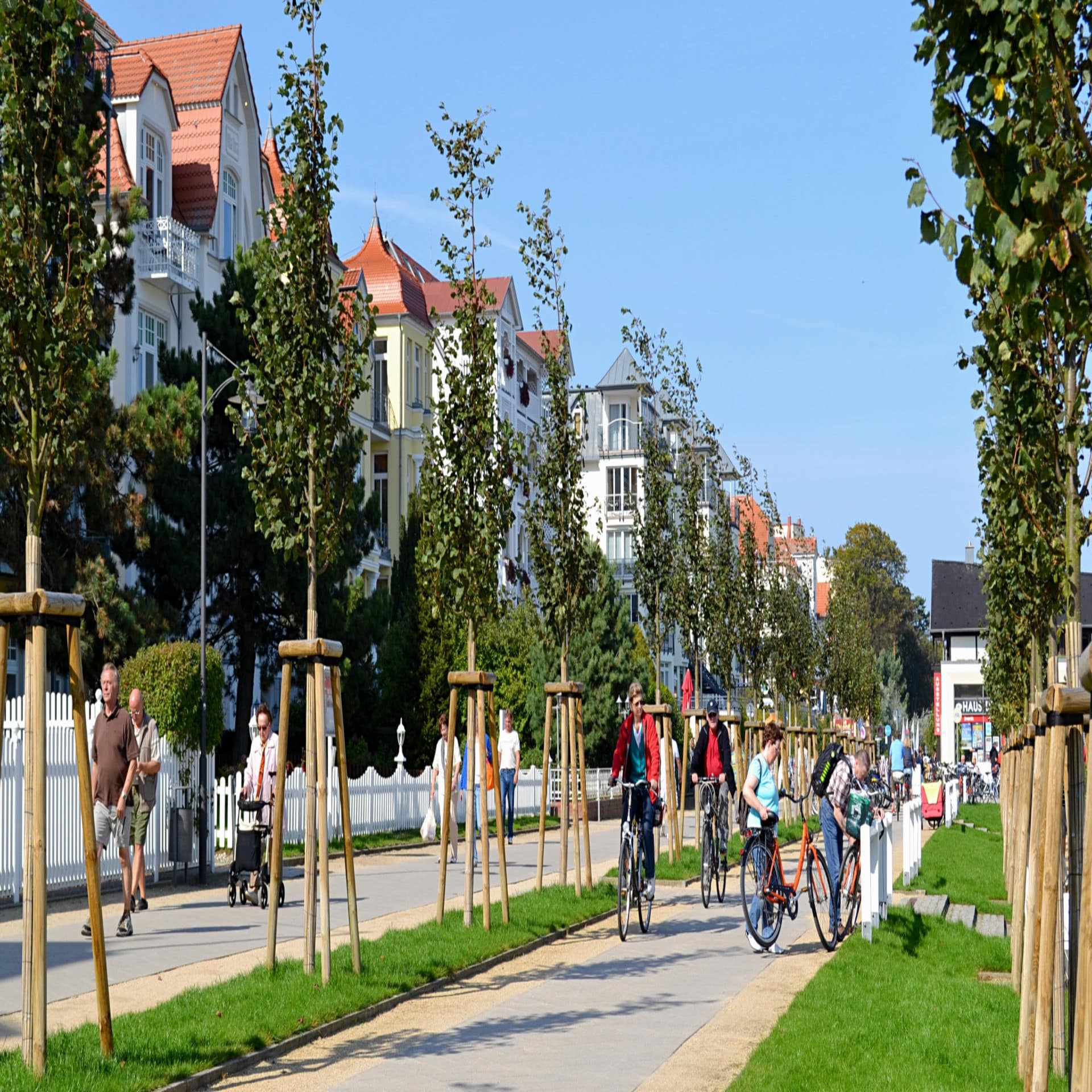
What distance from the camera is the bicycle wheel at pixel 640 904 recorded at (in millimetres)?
16250

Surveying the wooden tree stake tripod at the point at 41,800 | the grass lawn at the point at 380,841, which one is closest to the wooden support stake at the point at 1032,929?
the wooden tree stake tripod at the point at 41,800

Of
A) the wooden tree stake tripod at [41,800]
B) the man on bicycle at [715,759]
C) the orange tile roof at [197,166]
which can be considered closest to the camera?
the wooden tree stake tripod at [41,800]

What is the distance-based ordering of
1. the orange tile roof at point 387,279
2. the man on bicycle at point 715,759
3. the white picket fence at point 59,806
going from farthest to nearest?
the orange tile roof at point 387,279
the man on bicycle at point 715,759
the white picket fence at point 59,806

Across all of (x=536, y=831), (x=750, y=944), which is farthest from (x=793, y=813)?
(x=750, y=944)

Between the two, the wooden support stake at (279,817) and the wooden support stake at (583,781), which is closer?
the wooden support stake at (279,817)

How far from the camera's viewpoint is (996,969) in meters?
13.9

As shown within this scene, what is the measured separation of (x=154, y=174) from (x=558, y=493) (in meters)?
20.2

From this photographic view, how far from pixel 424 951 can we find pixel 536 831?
75.7 feet

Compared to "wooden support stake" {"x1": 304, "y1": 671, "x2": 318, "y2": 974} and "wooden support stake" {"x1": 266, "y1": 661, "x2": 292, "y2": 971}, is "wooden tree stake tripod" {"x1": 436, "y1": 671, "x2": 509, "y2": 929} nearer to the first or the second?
"wooden support stake" {"x1": 304, "y1": 671, "x2": 318, "y2": 974}

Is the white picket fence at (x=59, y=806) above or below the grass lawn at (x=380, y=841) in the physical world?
above

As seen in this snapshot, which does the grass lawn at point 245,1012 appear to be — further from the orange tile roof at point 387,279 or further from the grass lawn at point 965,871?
the orange tile roof at point 387,279

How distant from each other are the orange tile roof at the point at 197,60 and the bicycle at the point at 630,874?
27.3 meters

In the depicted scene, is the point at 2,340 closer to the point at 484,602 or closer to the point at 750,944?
the point at 484,602

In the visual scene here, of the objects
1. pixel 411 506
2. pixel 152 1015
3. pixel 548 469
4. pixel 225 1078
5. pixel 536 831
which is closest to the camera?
pixel 225 1078
